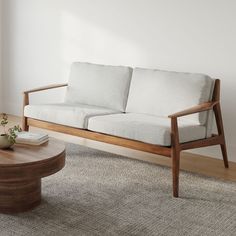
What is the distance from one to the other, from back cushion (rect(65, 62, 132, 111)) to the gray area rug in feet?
2.09

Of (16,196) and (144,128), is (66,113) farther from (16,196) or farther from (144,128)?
(16,196)

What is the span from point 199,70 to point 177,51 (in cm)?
28

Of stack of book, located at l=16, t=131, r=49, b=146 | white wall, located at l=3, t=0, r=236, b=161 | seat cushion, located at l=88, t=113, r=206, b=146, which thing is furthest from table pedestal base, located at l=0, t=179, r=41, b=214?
white wall, located at l=3, t=0, r=236, b=161

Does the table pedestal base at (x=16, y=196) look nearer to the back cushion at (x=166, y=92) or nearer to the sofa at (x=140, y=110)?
the sofa at (x=140, y=110)

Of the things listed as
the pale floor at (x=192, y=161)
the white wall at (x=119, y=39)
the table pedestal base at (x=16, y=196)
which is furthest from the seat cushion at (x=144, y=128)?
the table pedestal base at (x=16, y=196)

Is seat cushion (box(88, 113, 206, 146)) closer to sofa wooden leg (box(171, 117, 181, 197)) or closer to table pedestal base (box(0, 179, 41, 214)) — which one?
sofa wooden leg (box(171, 117, 181, 197))

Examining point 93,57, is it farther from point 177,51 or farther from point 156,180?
point 156,180

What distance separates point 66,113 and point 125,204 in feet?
3.95

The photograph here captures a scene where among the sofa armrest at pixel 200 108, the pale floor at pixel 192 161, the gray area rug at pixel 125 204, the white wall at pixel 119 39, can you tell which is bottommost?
the pale floor at pixel 192 161

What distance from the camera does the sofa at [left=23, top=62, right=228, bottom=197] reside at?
→ 322 centimetres

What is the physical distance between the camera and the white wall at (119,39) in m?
3.98

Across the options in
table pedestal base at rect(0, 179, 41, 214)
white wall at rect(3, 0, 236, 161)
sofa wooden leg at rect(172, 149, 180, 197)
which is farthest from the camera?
white wall at rect(3, 0, 236, 161)

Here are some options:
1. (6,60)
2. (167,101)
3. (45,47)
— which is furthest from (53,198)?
(6,60)

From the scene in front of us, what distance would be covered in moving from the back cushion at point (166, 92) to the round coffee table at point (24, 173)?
119 centimetres
